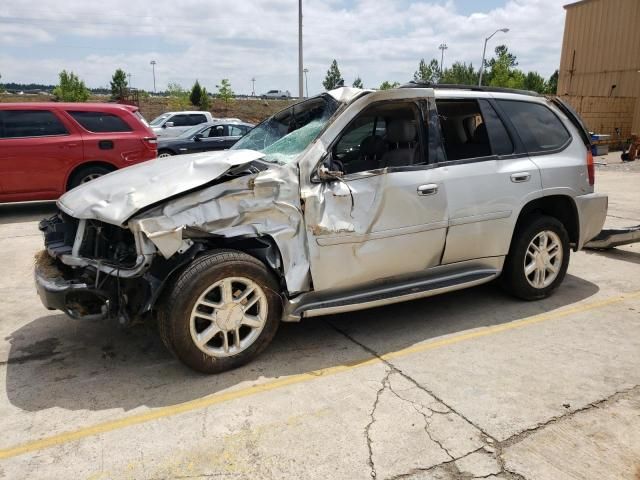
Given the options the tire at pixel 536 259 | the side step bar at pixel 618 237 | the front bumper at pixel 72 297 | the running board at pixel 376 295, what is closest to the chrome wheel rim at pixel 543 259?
the tire at pixel 536 259

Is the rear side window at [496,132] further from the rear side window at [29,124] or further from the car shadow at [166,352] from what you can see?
the rear side window at [29,124]

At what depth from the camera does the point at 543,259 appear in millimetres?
4605

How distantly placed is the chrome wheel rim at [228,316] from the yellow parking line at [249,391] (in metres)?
0.32

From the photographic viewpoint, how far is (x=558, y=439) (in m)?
2.75

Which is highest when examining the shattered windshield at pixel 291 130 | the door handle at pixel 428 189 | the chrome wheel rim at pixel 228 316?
the shattered windshield at pixel 291 130

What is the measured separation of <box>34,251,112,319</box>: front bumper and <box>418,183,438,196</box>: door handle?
7.47 feet

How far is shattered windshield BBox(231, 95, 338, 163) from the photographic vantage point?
3762 millimetres

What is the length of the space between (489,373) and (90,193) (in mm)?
3006

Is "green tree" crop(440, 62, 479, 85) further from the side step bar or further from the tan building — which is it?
the side step bar

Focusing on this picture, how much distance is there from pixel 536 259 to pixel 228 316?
2805 mm

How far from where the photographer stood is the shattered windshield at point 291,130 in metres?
3.76

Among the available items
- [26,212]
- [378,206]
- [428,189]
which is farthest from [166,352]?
[26,212]

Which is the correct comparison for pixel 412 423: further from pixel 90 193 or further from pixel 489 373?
pixel 90 193

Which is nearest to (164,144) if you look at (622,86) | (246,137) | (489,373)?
(246,137)
